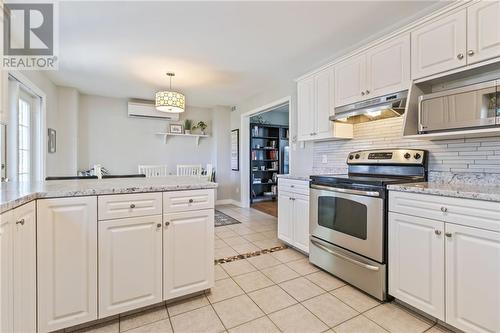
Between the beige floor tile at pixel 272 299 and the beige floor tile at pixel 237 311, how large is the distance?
5 cm

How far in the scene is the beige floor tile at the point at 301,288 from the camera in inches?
78.4

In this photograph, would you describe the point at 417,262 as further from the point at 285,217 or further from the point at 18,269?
the point at 18,269

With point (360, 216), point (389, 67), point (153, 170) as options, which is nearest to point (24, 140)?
point (153, 170)

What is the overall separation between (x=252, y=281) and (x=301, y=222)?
0.88m

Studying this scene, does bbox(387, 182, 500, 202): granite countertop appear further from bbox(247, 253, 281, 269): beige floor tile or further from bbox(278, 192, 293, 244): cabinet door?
bbox(247, 253, 281, 269): beige floor tile

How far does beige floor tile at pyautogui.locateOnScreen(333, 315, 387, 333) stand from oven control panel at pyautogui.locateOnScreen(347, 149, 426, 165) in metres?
1.35

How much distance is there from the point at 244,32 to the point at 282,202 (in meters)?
1.97

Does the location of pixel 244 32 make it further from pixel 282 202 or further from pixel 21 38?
pixel 21 38

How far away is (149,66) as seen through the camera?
3.42m

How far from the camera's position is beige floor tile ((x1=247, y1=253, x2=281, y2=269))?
8.39ft

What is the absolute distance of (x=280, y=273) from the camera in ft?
7.82

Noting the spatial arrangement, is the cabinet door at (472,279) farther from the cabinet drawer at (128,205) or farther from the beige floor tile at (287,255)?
the cabinet drawer at (128,205)

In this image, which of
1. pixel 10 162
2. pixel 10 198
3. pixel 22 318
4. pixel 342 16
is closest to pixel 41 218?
pixel 10 198

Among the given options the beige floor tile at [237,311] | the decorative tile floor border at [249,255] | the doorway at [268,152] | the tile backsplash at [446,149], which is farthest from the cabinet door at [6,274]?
the doorway at [268,152]
